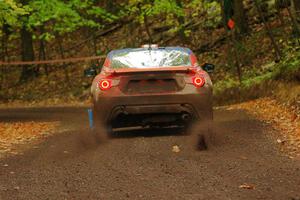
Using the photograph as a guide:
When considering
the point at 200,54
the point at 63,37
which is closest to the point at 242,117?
the point at 200,54

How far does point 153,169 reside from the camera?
771cm

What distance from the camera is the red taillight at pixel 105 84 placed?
1034 centimetres

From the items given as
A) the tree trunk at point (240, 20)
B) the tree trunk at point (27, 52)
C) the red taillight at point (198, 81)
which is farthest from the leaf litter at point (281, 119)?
the tree trunk at point (27, 52)

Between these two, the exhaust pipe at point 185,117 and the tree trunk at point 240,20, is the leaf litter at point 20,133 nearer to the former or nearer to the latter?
the exhaust pipe at point 185,117

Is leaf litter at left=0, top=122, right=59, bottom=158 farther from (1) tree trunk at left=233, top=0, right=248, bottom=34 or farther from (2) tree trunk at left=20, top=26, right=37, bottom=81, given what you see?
(2) tree trunk at left=20, top=26, right=37, bottom=81

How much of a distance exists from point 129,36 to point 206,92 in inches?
927

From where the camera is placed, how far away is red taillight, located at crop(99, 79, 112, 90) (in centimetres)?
1034

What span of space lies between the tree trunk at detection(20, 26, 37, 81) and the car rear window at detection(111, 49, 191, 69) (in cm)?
2219

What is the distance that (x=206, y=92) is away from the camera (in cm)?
1042

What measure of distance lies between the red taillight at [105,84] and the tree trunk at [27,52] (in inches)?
900

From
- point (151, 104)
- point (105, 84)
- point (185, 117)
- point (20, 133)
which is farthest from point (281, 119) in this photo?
point (20, 133)

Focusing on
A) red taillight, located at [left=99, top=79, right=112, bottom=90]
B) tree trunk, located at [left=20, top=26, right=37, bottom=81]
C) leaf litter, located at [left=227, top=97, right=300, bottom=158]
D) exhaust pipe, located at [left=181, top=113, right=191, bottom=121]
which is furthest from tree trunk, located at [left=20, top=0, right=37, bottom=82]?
exhaust pipe, located at [left=181, top=113, right=191, bottom=121]

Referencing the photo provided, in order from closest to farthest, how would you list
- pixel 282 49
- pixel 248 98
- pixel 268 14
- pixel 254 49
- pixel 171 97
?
pixel 171 97 < pixel 248 98 < pixel 282 49 < pixel 254 49 < pixel 268 14

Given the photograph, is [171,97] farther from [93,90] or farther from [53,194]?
[53,194]
